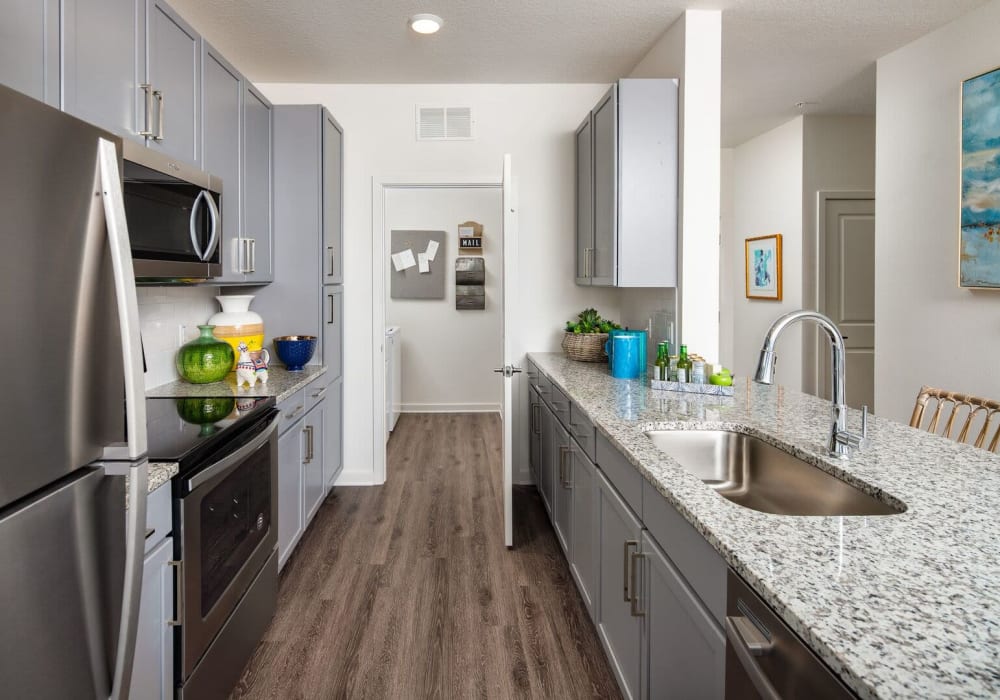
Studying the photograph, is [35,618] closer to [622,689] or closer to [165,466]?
[165,466]

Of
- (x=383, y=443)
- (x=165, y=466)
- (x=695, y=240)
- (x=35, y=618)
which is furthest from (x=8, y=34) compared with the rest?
(x=383, y=443)

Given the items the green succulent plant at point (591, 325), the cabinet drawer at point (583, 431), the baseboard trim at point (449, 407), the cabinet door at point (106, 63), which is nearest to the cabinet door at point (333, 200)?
the green succulent plant at point (591, 325)

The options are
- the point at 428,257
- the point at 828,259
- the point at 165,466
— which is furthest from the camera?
the point at 428,257

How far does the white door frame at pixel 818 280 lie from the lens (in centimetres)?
506

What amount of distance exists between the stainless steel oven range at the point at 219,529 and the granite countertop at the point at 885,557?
119cm

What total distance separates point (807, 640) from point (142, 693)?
151 cm

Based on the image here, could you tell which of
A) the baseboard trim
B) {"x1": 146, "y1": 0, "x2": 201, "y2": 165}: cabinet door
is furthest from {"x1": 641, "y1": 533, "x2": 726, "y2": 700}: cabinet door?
the baseboard trim

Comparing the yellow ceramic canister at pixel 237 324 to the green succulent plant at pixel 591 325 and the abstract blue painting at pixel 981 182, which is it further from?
the abstract blue painting at pixel 981 182

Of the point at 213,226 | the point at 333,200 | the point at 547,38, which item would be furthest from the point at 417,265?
the point at 213,226

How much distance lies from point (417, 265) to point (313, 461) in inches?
143

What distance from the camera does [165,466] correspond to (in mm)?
1657

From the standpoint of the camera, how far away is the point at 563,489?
119 inches

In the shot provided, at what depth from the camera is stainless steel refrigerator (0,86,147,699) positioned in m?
0.96

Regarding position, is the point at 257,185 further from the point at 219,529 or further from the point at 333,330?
the point at 219,529
